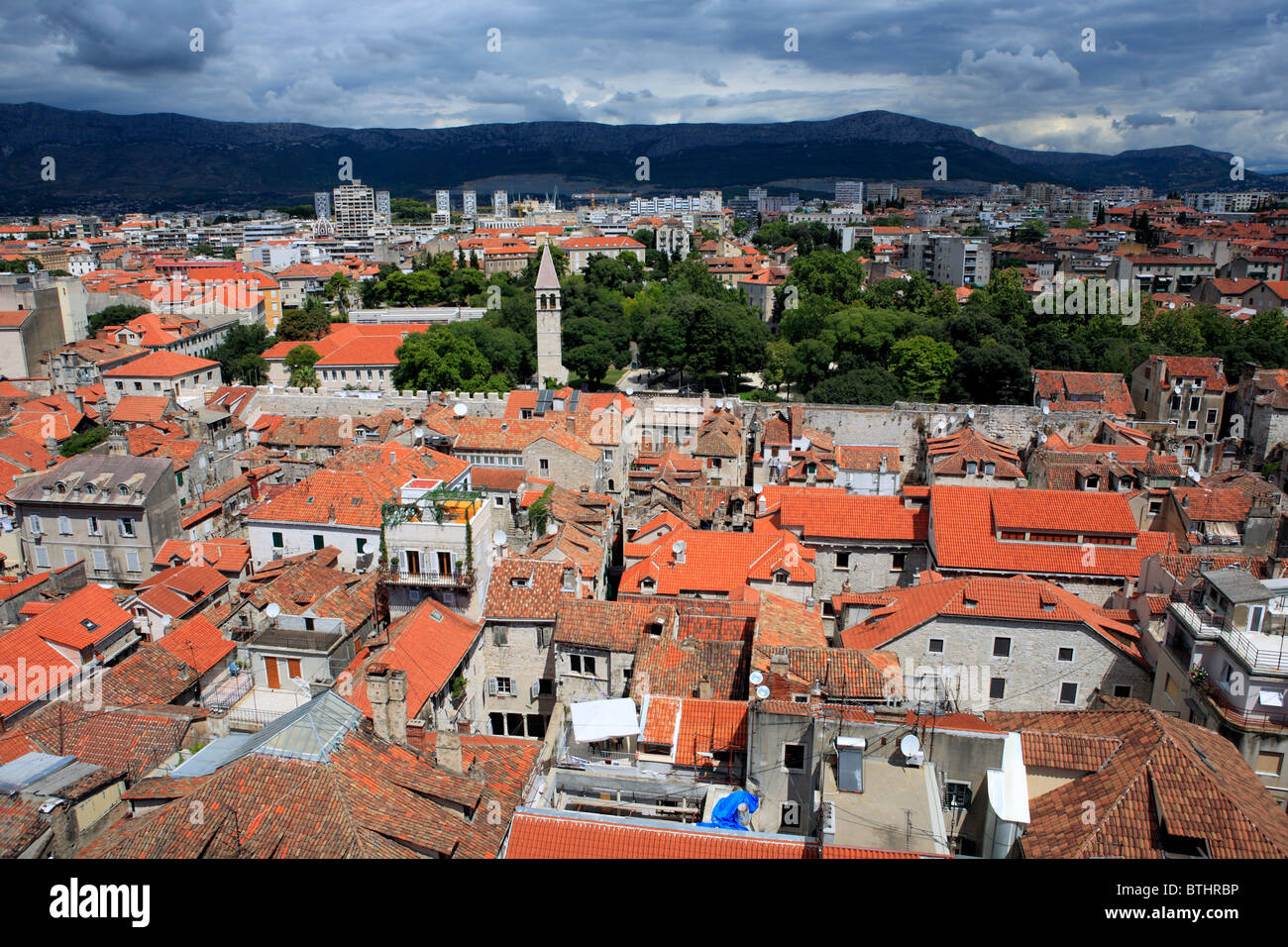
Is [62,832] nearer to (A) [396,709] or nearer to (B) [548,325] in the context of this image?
(A) [396,709]

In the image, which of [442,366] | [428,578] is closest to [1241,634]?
[428,578]

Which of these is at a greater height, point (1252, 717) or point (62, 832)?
point (62, 832)

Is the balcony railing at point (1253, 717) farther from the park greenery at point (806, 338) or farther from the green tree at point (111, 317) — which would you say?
the green tree at point (111, 317)

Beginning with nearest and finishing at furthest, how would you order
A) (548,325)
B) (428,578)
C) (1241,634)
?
(1241,634), (428,578), (548,325)

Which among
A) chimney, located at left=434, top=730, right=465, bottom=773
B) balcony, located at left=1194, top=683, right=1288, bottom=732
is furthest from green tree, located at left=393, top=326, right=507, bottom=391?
balcony, located at left=1194, top=683, right=1288, bottom=732

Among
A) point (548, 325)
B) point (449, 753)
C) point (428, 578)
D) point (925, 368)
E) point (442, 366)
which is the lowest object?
point (449, 753)

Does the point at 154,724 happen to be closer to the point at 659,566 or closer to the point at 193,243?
the point at 659,566
